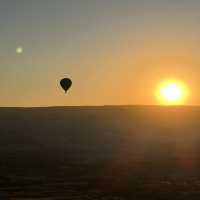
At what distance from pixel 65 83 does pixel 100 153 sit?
7.39 m

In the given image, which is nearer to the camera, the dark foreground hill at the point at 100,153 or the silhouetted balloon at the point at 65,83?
the dark foreground hill at the point at 100,153

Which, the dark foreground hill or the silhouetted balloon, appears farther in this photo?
the silhouetted balloon

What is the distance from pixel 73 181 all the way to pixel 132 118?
7095 centimetres

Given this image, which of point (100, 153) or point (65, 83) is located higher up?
point (65, 83)

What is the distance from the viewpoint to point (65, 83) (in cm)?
5775

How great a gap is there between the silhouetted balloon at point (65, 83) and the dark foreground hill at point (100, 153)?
5.90m

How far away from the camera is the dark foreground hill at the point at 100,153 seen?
33469 millimetres

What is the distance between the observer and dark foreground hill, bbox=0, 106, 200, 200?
3347 centimetres

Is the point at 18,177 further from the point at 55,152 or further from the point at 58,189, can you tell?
the point at 55,152

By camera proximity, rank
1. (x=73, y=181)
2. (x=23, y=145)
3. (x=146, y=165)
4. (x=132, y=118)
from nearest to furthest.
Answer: (x=73, y=181) < (x=146, y=165) < (x=23, y=145) < (x=132, y=118)

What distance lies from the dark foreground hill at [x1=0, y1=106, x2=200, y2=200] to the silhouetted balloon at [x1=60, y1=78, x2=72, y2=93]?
19.4ft

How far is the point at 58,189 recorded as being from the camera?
109 ft

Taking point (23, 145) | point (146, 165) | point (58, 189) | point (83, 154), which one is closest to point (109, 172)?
point (146, 165)

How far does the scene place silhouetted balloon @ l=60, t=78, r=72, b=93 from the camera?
186 ft
